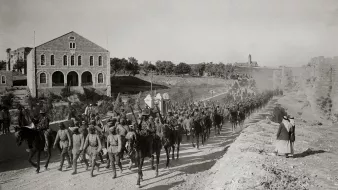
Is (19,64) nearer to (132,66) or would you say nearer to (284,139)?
(132,66)

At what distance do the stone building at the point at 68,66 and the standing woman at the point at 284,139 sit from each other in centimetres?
3484

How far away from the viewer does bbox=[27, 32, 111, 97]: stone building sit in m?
38.2

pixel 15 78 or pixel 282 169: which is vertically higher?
pixel 15 78

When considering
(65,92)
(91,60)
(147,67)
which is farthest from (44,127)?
(147,67)

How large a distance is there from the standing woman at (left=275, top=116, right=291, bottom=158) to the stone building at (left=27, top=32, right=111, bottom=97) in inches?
1372

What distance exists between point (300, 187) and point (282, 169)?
→ 4.13 feet

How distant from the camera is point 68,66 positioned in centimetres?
4034

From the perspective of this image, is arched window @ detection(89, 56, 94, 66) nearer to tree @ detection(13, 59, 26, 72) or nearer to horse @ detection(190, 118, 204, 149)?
tree @ detection(13, 59, 26, 72)

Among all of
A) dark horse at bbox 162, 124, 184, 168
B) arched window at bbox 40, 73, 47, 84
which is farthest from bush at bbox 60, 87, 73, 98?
dark horse at bbox 162, 124, 184, 168

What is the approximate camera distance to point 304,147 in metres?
11.8

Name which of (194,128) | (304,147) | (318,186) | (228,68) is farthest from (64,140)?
(228,68)

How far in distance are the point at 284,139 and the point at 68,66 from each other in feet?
118

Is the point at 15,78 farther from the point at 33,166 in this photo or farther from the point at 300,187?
the point at 300,187

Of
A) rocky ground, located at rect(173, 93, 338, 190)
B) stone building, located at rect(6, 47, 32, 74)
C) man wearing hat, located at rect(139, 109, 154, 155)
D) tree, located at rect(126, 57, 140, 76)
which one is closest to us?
rocky ground, located at rect(173, 93, 338, 190)
